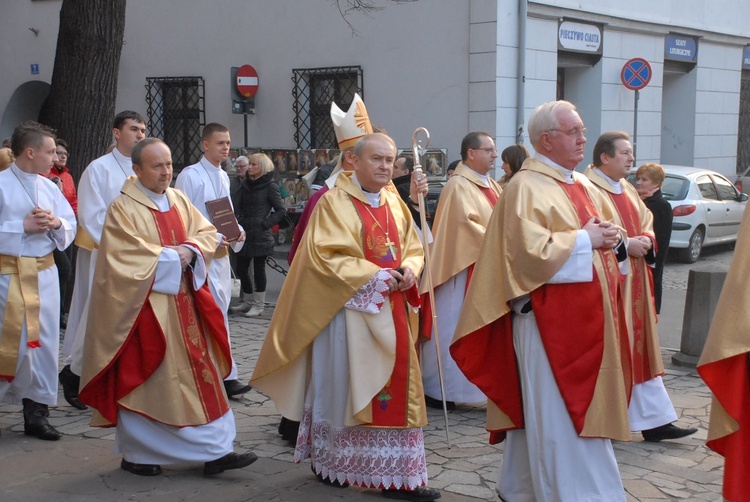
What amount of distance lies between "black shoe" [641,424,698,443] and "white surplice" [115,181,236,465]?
8.57 feet

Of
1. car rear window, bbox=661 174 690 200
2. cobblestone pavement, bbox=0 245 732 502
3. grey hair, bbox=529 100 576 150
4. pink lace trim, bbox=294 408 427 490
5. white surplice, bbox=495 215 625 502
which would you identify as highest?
grey hair, bbox=529 100 576 150

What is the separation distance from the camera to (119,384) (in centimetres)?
498

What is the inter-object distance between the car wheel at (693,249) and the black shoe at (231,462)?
34.8 ft

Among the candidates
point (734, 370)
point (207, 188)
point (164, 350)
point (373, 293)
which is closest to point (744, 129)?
point (207, 188)

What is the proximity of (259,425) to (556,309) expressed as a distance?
8.82 feet

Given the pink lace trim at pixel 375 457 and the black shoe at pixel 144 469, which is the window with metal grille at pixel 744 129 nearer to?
the pink lace trim at pixel 375 457

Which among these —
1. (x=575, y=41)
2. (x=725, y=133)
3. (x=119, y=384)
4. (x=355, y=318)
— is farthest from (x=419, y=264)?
(x=725, y=133)

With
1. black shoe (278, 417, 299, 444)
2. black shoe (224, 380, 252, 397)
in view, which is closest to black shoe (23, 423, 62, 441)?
black shoe (224, 380, 252, 397)

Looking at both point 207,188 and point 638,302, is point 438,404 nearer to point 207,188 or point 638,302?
point 638,302

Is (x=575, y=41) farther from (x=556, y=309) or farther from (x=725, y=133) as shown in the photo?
(x=556, y=309)

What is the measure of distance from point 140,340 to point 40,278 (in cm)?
136

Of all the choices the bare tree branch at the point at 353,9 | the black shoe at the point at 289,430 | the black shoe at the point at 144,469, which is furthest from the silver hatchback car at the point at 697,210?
the black shoe at the point at 144,469

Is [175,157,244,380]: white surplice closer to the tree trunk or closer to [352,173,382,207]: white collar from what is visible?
[352,173,382,207]: white collar

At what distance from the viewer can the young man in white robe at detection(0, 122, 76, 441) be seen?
5781mm
